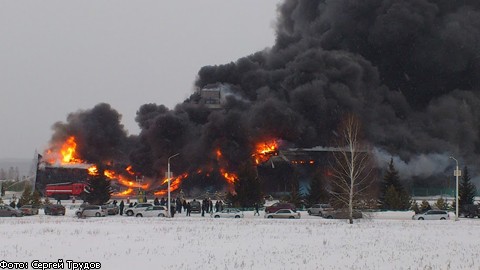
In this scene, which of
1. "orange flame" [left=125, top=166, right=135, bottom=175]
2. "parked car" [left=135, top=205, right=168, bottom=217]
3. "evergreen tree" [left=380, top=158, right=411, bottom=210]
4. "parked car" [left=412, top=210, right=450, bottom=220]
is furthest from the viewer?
"orange flame" [left=125, top=166, right=135, bottom=175]

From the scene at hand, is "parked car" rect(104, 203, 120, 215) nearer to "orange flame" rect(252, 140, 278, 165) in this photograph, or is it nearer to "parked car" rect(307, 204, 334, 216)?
"parked car" rect(307, 204, 334, 216)

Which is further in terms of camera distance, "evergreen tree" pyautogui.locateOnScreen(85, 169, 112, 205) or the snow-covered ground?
"evergreen tree" pyautogui.locateOnScreen(85, 169, 112, 205)

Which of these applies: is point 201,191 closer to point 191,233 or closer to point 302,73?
point 302,73

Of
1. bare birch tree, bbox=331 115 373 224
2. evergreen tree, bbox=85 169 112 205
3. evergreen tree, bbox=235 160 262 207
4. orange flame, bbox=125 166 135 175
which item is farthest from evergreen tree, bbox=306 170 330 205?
orange flame, bbox=125 166 135 175

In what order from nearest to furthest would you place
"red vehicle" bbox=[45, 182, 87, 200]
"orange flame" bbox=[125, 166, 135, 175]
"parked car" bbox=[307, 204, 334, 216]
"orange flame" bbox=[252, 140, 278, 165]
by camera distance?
"parked car" bbox=[307, 204, 334, 216]
"red vehicle" bbox=[45, 182, 87, 200]
"orange flame" bbox=[252, 140, 278, 165]
"orange flame" bbox=[125, 166, 135, 175]

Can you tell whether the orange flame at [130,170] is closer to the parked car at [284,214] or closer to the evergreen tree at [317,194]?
the evergreen tree at [317,194]

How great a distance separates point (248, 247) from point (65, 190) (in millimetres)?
60220

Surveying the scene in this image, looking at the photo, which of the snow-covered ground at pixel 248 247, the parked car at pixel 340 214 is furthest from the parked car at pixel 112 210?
the snow-covered ground at pixel 248 247

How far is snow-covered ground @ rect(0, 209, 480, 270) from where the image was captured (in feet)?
61.6

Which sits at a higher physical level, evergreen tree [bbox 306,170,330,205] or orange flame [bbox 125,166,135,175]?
orange flame [bbox 125,166,135,175]

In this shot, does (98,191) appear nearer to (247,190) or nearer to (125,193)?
(247,190)

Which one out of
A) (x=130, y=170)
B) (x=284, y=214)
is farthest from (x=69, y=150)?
(x=284, y=214)

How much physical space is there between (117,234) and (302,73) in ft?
200

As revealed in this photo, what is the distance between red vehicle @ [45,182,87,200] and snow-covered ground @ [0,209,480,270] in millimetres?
48332
